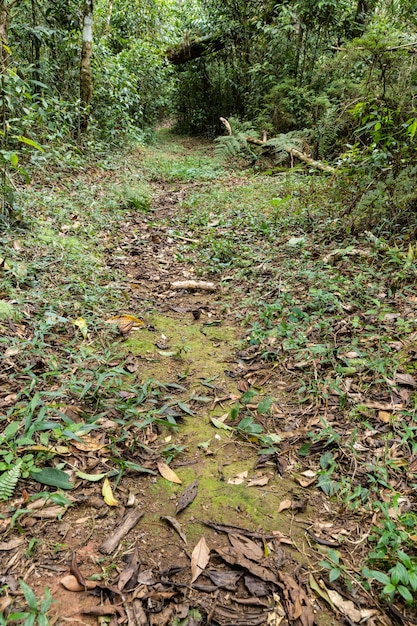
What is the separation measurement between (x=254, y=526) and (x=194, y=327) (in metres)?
1.89

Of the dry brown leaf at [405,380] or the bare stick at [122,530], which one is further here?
the dry brown leaf at [405,380]

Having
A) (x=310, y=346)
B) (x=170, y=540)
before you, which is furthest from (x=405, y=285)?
(x=170, y=540)

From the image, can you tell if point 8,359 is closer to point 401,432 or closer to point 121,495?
point 121,495

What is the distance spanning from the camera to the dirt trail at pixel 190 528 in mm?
1492

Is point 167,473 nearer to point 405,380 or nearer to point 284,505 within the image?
point 284,505

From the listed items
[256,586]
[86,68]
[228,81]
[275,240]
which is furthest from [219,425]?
[228,81]

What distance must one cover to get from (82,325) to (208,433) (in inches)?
52.9

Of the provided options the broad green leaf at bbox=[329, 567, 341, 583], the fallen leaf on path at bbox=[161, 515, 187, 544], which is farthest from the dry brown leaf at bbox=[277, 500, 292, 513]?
the fallen leaf on path at bbox=[161, 515, 187, 544]

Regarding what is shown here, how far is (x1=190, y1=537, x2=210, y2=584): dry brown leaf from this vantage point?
1606 millimetres

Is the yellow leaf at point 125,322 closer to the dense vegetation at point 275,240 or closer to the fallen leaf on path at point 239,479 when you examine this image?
the dense vegetation at point 275,240

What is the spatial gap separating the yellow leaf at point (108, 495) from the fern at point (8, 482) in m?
0.39

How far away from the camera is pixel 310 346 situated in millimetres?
2926

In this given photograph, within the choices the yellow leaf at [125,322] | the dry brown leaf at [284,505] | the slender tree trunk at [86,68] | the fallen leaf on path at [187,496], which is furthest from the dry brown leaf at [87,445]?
the slender tree trunk at [86,68]

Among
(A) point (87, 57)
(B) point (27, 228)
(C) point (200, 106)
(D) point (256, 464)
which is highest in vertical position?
(A) point (87, 57)
